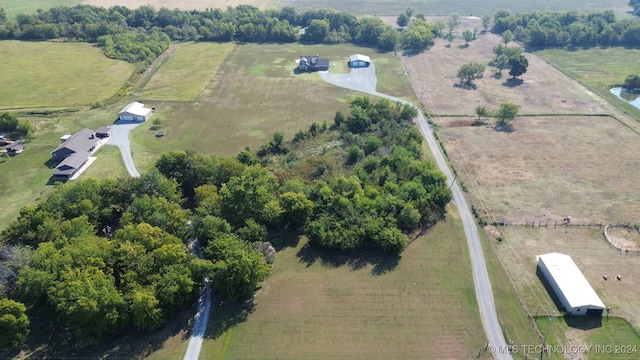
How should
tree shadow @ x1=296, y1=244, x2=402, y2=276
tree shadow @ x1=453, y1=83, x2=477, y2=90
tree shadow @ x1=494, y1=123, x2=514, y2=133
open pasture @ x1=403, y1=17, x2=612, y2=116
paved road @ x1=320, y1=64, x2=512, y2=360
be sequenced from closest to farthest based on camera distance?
paved road @ x1=320, y1=64, x2=512, y2=360 < tree shadow @ x1=296, y1=244, x2=402, y2=276 < tree shadow @ x1=494, y1=123, x2=514, y2=133 < open pasture @ x1=403, y1=17, x2=612, y2=116 < tree shadow @ x1=453, y1=83, x2=477, y2=90

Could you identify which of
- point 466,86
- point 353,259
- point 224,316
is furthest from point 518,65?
point 224,316

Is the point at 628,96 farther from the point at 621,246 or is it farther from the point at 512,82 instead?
the point at 621,246

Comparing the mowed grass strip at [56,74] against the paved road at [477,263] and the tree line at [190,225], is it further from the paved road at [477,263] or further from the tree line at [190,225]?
the paved road at [477,263]

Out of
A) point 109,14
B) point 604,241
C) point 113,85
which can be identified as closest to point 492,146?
point 604,241

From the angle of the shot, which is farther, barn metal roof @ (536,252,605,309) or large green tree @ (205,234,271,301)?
barn metal roof @ (536,252,605,309)

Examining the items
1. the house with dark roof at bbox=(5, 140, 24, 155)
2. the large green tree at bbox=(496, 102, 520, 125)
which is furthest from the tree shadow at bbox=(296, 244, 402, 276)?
the house with dark roof at bbox=(5, 140, 24, 155)

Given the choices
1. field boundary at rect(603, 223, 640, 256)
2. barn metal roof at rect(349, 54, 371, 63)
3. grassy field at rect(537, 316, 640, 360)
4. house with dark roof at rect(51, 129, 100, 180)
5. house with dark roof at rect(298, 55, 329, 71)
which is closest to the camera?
grassy field at rect(537, 316, 640, 360)

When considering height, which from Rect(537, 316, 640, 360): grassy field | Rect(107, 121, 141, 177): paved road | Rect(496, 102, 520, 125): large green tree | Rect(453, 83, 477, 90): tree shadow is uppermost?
Rect(107, 121, 141, 177): paved road

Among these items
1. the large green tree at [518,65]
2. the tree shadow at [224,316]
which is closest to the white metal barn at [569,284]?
the tree shadow at [224,316]

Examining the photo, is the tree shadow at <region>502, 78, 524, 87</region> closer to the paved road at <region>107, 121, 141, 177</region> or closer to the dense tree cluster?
the dense tree cluster
